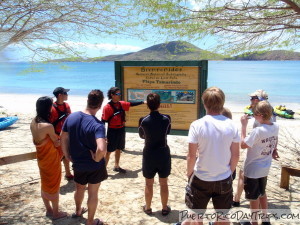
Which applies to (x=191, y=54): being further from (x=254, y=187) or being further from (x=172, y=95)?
(x=254, y=187)

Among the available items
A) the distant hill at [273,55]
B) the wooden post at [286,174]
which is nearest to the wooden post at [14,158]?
the wooden post at [286,174]

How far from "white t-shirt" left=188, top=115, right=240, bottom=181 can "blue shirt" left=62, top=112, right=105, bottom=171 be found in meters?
1.02

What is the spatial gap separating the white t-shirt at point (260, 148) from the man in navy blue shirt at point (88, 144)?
1595mm

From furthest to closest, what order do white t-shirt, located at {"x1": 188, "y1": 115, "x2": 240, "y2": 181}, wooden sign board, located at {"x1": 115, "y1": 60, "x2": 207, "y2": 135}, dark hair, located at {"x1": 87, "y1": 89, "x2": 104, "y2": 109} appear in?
1. wooden sign board, located at {"x1": 115, "y1": 60, "x2": 207, "y2": 135}
2. dark hair, located at {"x1": 87, "y1": 89, "x2": 104, "y2": 109}
3. white t-shirt, located at {"x1": 188, "y1": 115, "x2": 240, "y2": 181}

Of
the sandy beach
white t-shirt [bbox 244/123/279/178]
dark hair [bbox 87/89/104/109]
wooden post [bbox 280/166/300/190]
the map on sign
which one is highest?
dark hair [bbox 87/89/104/109]

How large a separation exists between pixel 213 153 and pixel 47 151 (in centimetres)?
202

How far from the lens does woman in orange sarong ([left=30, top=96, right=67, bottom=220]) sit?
3.11 meters

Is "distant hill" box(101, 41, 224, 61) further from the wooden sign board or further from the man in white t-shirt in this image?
the man in white t-shirt

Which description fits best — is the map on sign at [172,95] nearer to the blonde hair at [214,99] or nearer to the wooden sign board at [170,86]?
Answer: the wooden sign board at [170,86]

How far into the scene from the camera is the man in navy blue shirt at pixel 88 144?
279 cm

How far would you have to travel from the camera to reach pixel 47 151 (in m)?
3.23

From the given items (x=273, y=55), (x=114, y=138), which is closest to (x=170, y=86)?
(x=114, y=138)

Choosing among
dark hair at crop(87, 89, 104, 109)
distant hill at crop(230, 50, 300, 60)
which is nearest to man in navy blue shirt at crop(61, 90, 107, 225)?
dark hair at crop(87, 89, 104, 109)

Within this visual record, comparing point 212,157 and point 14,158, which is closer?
point 212,157
